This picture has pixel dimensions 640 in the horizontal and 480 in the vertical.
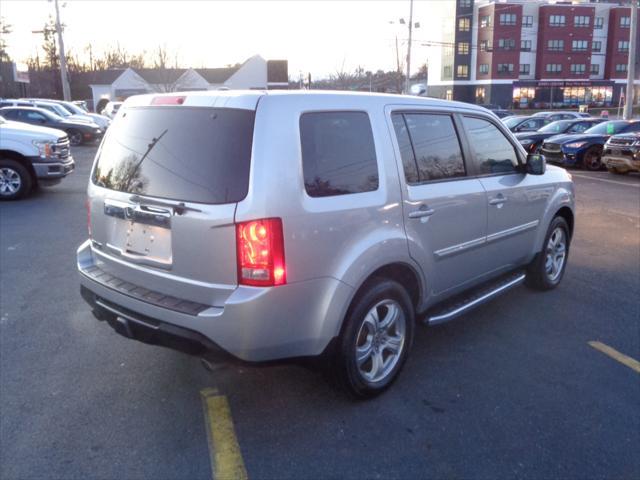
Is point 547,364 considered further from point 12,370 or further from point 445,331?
point 12,370

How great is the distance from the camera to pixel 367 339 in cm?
363

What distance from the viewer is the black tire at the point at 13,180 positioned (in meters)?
11.3

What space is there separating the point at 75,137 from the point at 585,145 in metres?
19.2

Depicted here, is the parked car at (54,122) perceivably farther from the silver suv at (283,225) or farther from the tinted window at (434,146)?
the tinted window at (434,146)

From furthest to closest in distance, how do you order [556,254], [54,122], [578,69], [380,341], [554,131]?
[578,69]
[54,122]
[554,131]
[556,254]
[380,341]

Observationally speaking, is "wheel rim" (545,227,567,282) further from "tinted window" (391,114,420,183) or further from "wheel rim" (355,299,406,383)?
"wheel rim" (355,299,406,383)

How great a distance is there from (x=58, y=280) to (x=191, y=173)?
3.79 m

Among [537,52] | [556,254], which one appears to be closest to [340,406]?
[556,254]

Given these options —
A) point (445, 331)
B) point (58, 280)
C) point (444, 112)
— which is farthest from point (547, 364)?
point (58, 280)

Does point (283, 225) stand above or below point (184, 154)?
below

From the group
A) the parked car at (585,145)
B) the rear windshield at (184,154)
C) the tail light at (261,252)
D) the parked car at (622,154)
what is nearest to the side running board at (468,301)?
the tail light at (261,252)

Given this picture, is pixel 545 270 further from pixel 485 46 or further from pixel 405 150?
pixel 485 46

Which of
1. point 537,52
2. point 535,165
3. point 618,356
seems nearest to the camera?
point 618,356

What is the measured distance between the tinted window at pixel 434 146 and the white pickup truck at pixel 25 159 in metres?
9.50
